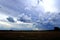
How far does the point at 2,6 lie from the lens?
109 inches

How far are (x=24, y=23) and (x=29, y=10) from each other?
19cm

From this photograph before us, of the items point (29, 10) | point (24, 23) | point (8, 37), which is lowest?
point (8, 37)

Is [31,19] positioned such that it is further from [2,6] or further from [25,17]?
[2,6]

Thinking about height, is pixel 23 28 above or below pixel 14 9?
below

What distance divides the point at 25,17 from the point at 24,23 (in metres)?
0.08

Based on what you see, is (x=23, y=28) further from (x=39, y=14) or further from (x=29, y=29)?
(x=39, y=14)

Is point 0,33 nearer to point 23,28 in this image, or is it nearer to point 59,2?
point 23,28

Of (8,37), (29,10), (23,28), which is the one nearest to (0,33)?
(8,37)

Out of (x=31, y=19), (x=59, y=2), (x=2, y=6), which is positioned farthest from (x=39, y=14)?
(x=2, y=6)

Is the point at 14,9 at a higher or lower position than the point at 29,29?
higher

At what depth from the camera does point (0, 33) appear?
2.74 metres

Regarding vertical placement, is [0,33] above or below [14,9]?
below

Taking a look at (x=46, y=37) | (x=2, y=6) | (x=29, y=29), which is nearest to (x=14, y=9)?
(x=2, y=6)

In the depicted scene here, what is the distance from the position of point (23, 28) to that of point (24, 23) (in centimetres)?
7
